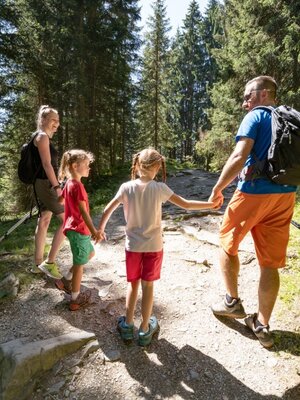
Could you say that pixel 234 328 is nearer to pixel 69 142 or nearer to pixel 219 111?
pixel 219 111

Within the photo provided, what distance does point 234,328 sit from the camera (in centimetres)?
358

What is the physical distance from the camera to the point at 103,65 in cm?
1739

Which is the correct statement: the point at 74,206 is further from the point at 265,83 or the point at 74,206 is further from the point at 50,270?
the point at 265,83

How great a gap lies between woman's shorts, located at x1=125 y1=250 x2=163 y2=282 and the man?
32.2 inches

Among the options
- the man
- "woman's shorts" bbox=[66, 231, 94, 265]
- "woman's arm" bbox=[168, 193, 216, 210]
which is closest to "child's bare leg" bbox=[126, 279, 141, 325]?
"woman's shorts" bbox=[66, 231, 94, 265]

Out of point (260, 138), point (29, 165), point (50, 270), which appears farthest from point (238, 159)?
point (50, 270)

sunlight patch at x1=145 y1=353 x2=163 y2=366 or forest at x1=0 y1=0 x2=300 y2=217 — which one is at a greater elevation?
forest at x1=0 y1=0 x2=300 y2=217

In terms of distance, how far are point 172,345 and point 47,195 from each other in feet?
8.04

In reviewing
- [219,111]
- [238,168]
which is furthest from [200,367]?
[219,111]

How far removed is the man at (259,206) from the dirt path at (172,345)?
0.32m

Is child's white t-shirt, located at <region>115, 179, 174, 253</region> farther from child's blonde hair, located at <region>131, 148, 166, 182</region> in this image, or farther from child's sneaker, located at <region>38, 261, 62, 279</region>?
child's sneaker, located at <region>38, 261, 62, 279</region>

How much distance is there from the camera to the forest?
1220 cm

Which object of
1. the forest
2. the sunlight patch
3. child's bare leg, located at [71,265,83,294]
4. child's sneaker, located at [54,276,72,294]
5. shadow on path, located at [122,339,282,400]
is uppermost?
the forest

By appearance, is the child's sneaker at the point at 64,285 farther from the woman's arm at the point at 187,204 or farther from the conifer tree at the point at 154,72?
the conifer tree at the point at 154,72
